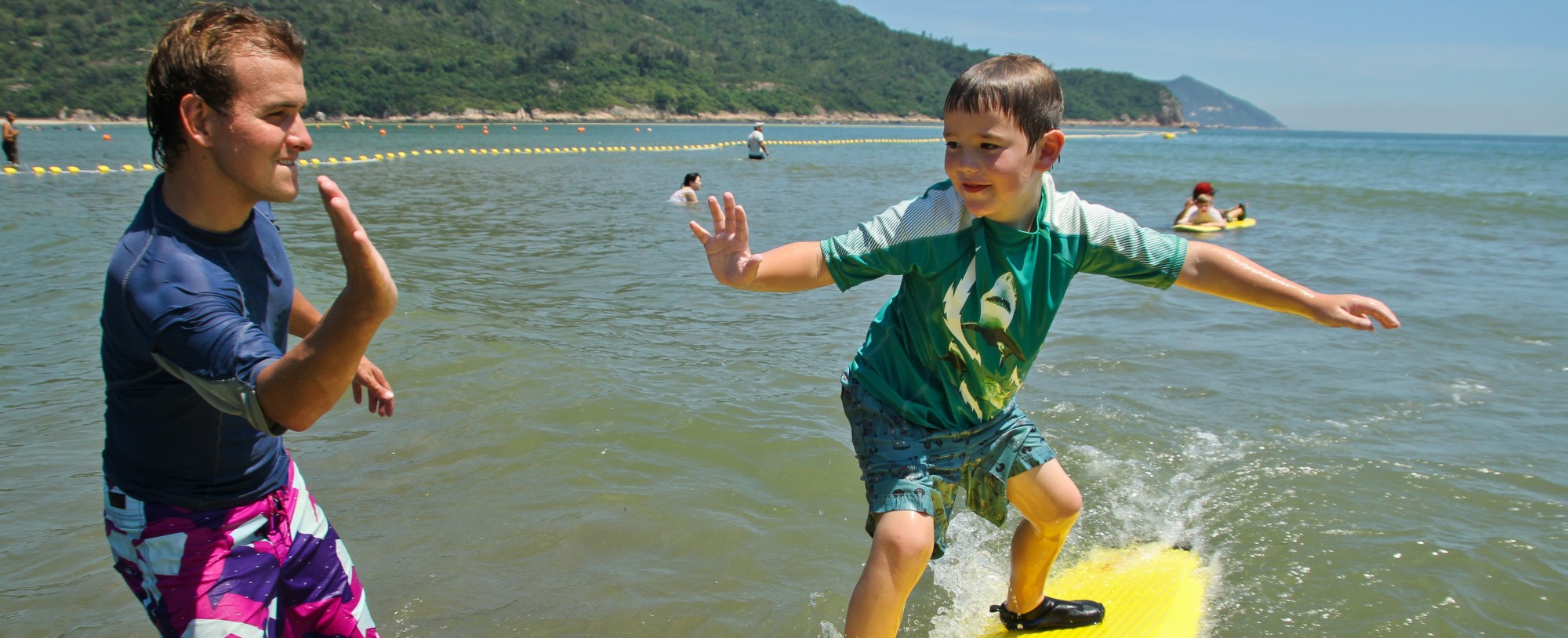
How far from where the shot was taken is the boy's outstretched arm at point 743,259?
7.76 ft

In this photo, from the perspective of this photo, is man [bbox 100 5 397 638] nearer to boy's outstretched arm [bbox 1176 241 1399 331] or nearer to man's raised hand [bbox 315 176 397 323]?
A: man's raised hand [bbox 315 176 397 323]

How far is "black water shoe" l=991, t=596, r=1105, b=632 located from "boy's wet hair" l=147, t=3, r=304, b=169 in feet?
8.94

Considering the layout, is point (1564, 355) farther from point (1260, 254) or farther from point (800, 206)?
point (800, 206)

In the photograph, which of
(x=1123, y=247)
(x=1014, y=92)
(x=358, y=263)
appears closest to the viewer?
(x=358, y=263)

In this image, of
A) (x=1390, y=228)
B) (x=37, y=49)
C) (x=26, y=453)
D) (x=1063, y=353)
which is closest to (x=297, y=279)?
(x=26, y=453)

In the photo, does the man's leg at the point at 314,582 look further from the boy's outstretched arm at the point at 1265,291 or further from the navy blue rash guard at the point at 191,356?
the boy's outstretched arm at the point at 1265,291

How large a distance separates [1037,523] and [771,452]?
1849 mm

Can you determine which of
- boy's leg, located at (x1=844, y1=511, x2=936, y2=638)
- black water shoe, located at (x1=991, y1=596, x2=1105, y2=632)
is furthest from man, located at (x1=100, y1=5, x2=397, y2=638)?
black water shoe, located at (x1=991, y1=596, x2=1105, y2=632)

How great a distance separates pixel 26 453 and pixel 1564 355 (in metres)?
9.15

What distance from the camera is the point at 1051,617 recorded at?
10.4 ft

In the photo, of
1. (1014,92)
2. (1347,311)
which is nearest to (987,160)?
(1014,92)

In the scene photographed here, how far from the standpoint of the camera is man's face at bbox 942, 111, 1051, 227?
2367mm

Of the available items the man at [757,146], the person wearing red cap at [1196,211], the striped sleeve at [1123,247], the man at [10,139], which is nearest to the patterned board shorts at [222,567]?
the striped sleeve at [1123,247]

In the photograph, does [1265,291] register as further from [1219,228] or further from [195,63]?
[1219,228]
